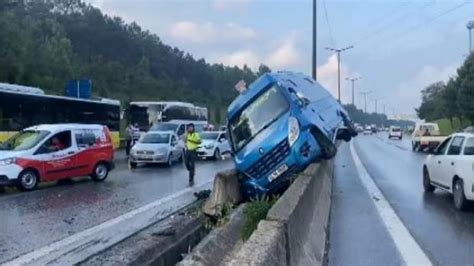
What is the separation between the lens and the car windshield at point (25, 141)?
1823cm

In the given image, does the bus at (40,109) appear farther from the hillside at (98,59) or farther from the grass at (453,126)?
the grass at (453,126)

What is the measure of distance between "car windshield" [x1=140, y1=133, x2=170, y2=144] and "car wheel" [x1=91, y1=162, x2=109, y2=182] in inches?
309

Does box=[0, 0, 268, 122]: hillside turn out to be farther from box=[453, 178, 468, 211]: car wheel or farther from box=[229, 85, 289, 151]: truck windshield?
box=[453, 178, 468, 211]: car wheel

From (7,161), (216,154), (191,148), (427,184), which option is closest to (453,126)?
(216,154)

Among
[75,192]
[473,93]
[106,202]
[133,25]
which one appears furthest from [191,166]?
[133,25]

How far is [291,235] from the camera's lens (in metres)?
6.75

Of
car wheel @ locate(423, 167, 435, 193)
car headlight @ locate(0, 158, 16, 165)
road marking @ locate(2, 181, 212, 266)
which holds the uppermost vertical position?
car headlight @ locate(0, 158, 16, 165)

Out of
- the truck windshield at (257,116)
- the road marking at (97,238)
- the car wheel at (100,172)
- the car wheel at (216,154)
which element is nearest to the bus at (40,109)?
the car wheel at (100,172)

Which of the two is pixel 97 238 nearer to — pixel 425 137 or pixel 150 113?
pixel 425 137

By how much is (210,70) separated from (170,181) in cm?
9713

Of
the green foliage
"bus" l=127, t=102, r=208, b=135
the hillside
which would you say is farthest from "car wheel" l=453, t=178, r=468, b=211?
the hillside

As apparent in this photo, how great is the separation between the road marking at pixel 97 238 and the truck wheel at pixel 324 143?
3.31m

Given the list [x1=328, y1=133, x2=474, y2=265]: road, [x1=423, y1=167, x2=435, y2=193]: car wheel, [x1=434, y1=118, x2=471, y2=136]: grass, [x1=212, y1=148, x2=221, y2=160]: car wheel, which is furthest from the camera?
[x1=434, y1=118, x2=471, y2=136]: grass

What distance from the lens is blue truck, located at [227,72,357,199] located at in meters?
14.1
